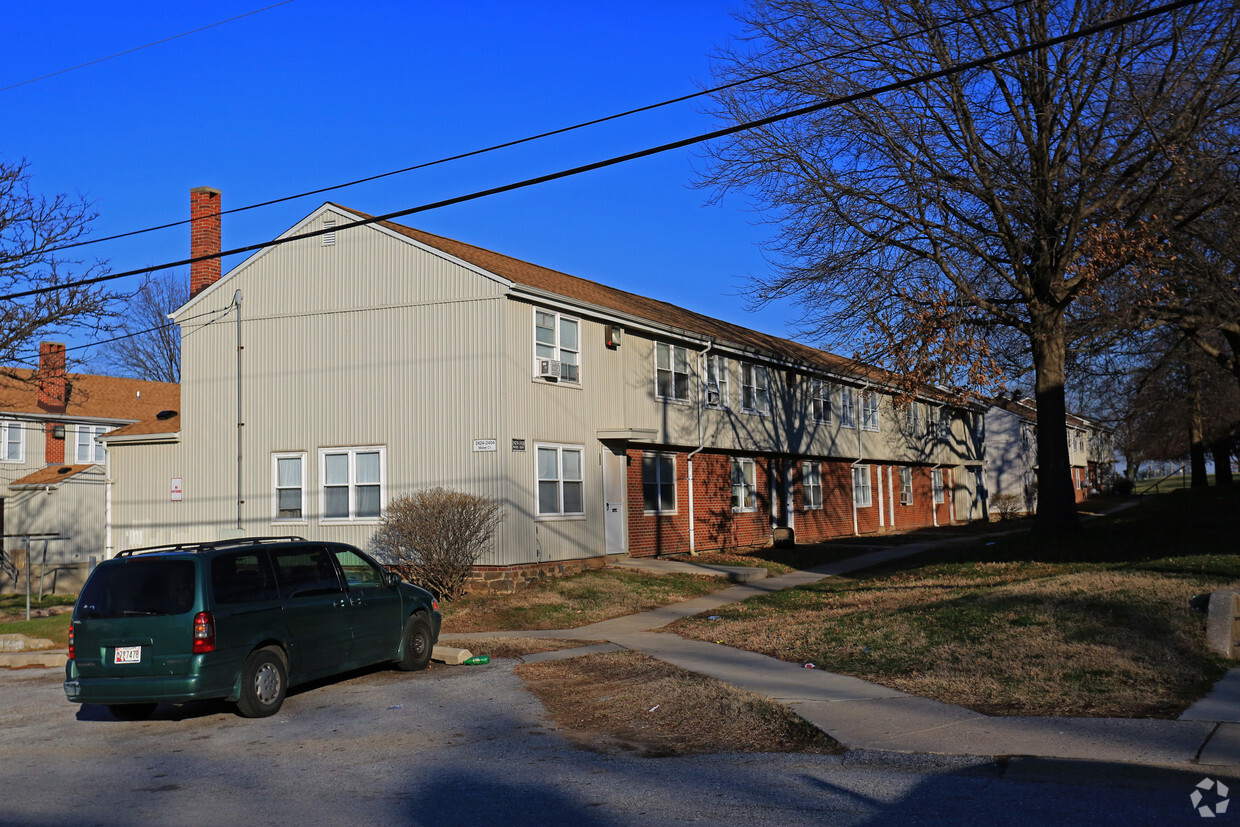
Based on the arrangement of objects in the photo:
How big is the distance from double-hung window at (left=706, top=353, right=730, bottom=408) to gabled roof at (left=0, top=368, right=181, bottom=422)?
21.6 metres

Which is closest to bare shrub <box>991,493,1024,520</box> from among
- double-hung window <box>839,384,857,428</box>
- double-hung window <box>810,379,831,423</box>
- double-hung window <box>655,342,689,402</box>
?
double-hung window <box>839,384,857,428</box>

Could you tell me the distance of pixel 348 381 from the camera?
858 inches

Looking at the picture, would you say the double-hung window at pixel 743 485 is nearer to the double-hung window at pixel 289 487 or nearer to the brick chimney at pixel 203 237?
the double-hung window at pixel 289 487

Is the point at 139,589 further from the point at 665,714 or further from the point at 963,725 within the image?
the point at 963,725

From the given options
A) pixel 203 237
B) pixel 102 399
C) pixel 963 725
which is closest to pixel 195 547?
pixel 963 725

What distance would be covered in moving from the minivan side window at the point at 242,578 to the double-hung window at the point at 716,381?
17084 mm

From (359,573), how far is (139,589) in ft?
8.61

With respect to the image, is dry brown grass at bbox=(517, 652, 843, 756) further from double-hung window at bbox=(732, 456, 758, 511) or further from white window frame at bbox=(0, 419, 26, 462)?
white window frame at bbox=(0, 419, 26, 462)

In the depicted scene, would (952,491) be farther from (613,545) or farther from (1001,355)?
(613,545)

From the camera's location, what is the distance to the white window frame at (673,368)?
25281 mm

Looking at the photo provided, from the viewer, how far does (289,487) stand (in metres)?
22.4

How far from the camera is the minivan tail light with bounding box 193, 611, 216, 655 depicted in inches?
391

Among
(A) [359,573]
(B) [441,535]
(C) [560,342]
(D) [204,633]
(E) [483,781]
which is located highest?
(C) [560,342]

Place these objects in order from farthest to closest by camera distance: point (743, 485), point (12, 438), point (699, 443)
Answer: point (12, 438), point (743, 485), point (699, 443)
